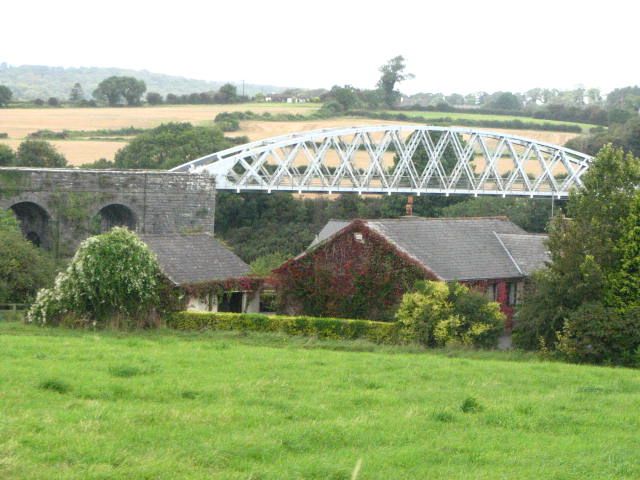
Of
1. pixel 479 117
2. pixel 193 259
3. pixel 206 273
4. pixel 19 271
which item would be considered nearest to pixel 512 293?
pixel 206 273

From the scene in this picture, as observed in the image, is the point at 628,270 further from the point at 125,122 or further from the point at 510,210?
the point at 125,122

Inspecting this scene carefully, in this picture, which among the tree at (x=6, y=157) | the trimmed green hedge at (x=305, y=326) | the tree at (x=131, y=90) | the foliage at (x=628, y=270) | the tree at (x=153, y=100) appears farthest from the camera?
the tree at (x=153, y=100)

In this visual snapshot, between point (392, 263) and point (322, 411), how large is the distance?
17.7 meters

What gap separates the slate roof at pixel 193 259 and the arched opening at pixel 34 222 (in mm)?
22629

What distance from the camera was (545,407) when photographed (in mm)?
14547

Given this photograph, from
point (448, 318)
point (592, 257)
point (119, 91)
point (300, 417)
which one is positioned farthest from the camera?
point (119, 91)

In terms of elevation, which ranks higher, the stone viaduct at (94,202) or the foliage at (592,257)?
the foliage at (592,257)

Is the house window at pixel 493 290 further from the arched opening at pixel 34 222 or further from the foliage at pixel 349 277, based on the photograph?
the arched opening at pixel 34 222

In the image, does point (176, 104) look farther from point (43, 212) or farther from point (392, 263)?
point (392, 263)

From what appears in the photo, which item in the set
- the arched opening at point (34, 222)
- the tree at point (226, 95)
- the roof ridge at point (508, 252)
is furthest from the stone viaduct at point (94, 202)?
the tree at point (226, 95)

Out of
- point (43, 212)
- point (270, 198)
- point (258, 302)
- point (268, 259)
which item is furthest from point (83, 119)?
point (258, 302)

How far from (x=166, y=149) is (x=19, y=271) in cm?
5031

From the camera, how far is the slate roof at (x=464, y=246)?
31797mm

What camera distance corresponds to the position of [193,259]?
33.5m
